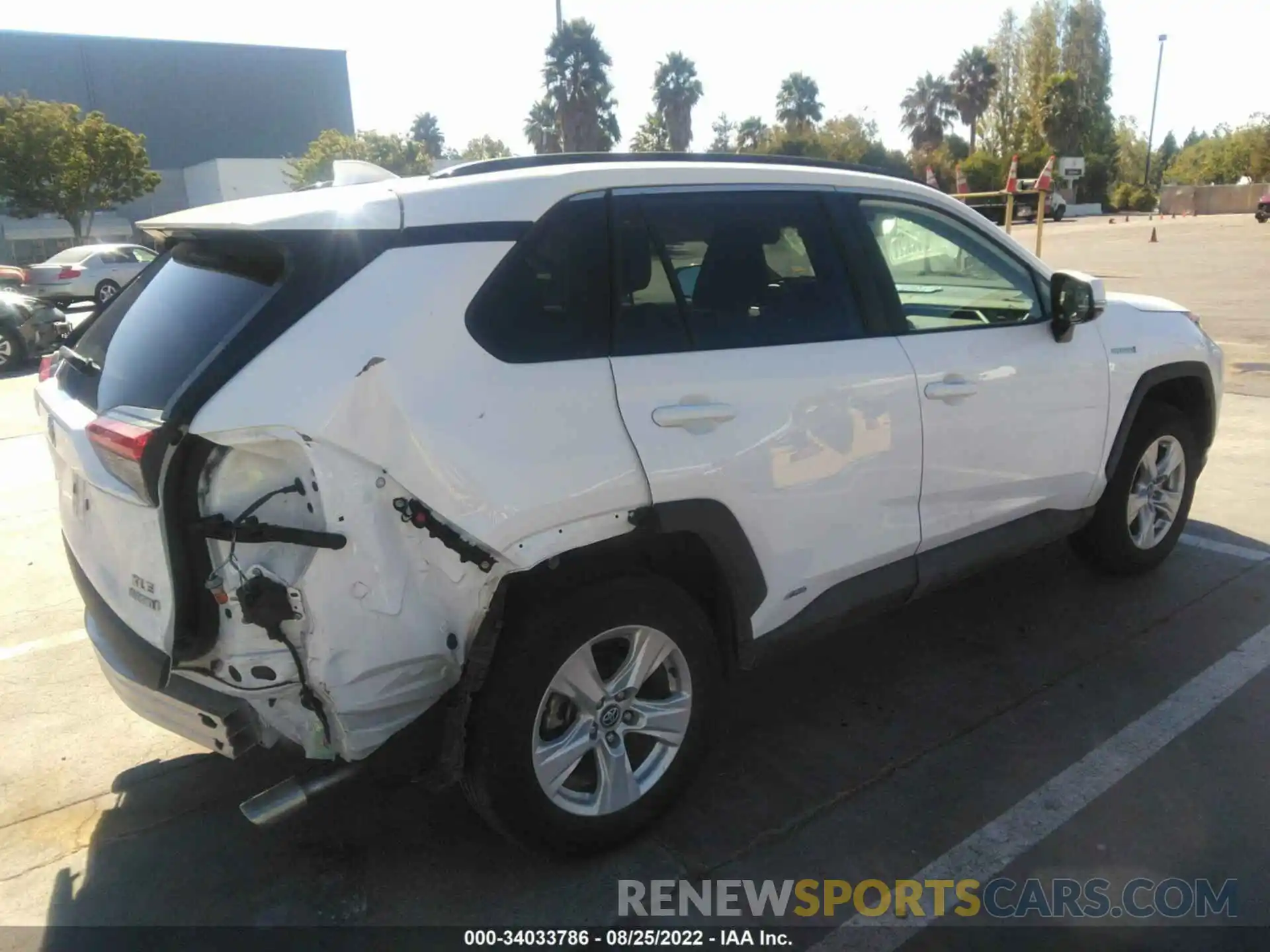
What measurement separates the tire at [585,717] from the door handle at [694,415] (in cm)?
44

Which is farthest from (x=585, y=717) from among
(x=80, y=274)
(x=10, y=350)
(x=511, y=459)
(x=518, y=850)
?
(x=80, y=274)

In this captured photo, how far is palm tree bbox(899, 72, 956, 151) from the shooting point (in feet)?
229

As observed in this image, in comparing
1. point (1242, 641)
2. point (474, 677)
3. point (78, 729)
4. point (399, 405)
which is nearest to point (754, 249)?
point (399, 405)

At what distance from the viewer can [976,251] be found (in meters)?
3.75

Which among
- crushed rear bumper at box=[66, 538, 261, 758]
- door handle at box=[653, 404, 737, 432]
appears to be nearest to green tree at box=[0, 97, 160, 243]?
crushed rear bumper at box=[66, 538, 261, 758]

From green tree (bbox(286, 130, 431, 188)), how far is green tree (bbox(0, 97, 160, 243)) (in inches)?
265

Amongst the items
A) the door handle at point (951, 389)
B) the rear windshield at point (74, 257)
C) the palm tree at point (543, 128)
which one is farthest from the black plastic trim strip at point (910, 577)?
the palm tree at point (543, 128)

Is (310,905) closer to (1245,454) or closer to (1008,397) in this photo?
(1008,397)

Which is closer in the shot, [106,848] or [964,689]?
[106,848]

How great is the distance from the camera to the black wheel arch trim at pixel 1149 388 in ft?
13.6

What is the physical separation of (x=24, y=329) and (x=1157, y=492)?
47.5 ft

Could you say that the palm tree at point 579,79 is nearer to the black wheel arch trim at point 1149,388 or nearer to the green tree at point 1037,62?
the green tree at point 1037,62

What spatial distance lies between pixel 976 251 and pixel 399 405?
2.53 meters

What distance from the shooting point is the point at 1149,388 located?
4273 mm
